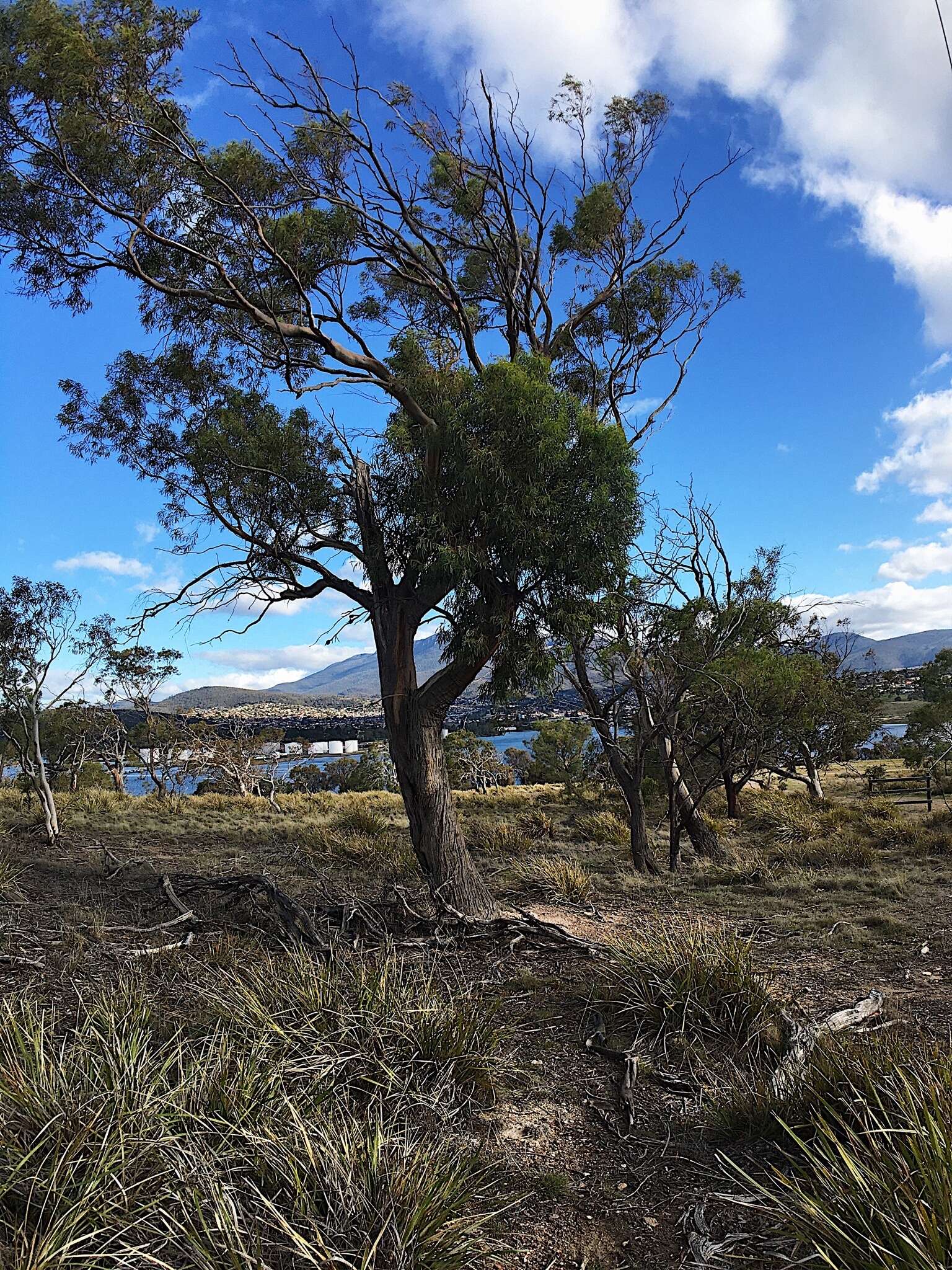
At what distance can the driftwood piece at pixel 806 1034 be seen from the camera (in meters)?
4.16

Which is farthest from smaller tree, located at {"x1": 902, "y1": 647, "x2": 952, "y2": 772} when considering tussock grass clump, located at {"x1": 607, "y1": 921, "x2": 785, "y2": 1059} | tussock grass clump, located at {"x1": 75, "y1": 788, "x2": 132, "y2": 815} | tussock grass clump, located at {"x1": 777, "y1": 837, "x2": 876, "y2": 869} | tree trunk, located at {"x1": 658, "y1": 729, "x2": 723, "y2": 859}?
tussock grass clump, located at {"x1": 75, "y1": 788, "x2": 132, "y2": 815}

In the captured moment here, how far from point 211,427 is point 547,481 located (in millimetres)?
4499

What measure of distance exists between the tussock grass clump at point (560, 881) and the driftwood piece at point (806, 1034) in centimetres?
473

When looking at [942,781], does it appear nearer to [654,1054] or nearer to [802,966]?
[802,966]

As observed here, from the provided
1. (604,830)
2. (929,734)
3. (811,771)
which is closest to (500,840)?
(604,830)

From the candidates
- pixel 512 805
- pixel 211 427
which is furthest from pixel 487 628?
pixel 512 805

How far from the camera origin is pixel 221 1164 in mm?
3383

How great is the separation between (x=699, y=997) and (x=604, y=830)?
38.3ft

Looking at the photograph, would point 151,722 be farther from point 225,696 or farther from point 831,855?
point 225,696

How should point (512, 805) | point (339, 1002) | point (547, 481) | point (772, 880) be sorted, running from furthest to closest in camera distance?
point (512, 805)
point (772, 880)
point (547, 481)
point (339, 1002)

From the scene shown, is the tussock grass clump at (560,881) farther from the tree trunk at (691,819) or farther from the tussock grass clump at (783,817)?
the tussock grass clump at (783,817)

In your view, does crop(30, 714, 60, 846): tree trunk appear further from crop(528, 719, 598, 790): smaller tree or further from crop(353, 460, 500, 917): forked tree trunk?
crop(528, 719, 598, 790): smaller tree

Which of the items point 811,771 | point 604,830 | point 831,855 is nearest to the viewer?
point 831,855

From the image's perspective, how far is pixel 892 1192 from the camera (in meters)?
2.73
